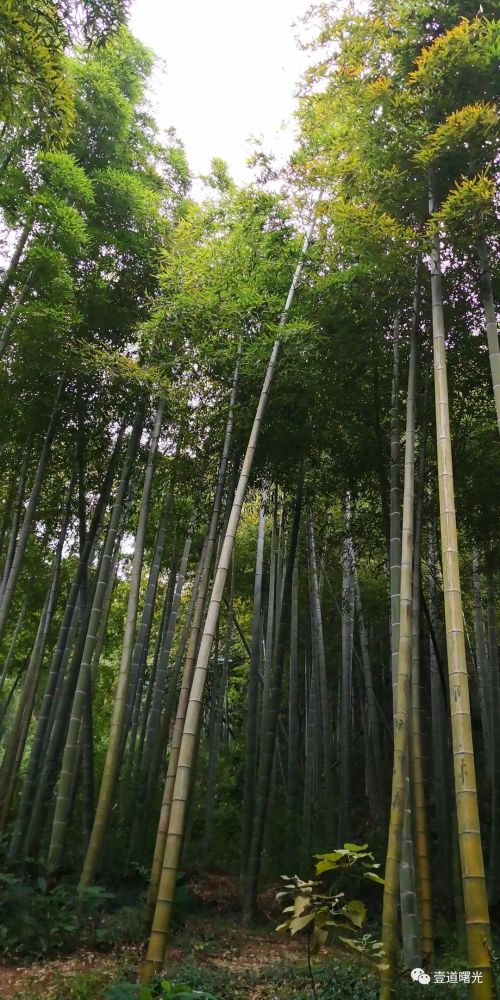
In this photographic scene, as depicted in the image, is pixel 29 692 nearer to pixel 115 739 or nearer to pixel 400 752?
pixel 115 739

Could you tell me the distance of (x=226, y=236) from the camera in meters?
4.90

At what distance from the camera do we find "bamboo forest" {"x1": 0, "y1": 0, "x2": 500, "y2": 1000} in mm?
3062

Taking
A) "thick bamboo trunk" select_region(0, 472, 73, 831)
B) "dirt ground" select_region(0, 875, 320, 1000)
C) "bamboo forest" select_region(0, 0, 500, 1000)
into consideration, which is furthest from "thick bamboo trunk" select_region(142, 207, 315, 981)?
"thick bamboo trunk" select_region(0, 472, 73, 831)

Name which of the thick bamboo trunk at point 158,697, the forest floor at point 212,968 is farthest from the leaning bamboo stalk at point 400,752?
the thick bamboo trunk at point 158,697

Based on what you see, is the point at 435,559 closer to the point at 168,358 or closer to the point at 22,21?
the point at 168,358

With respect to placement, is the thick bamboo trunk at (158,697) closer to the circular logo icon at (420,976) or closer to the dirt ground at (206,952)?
the dirt ground at (206,952)

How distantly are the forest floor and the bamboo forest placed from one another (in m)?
0.03

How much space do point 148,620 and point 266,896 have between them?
2911 mm

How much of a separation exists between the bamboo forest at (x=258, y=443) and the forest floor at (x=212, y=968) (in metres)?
0.03

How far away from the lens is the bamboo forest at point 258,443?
121 inches

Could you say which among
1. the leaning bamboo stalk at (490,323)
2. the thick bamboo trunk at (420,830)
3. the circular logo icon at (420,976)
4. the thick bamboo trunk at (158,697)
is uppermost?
the leaning bamboo stalk at (490,323)

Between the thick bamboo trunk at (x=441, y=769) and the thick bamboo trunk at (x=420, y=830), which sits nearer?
the thick bamboo trunk at (x=420, y=830)

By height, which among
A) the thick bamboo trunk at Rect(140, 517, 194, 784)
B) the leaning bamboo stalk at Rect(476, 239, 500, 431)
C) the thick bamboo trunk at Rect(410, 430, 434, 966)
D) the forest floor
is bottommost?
the forest floor

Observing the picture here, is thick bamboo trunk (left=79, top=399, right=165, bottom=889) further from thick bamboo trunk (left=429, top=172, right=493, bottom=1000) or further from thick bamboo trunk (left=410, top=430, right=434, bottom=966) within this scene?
thick bamboo trunk (left=429, top=172, right=493, bottom=1000)
